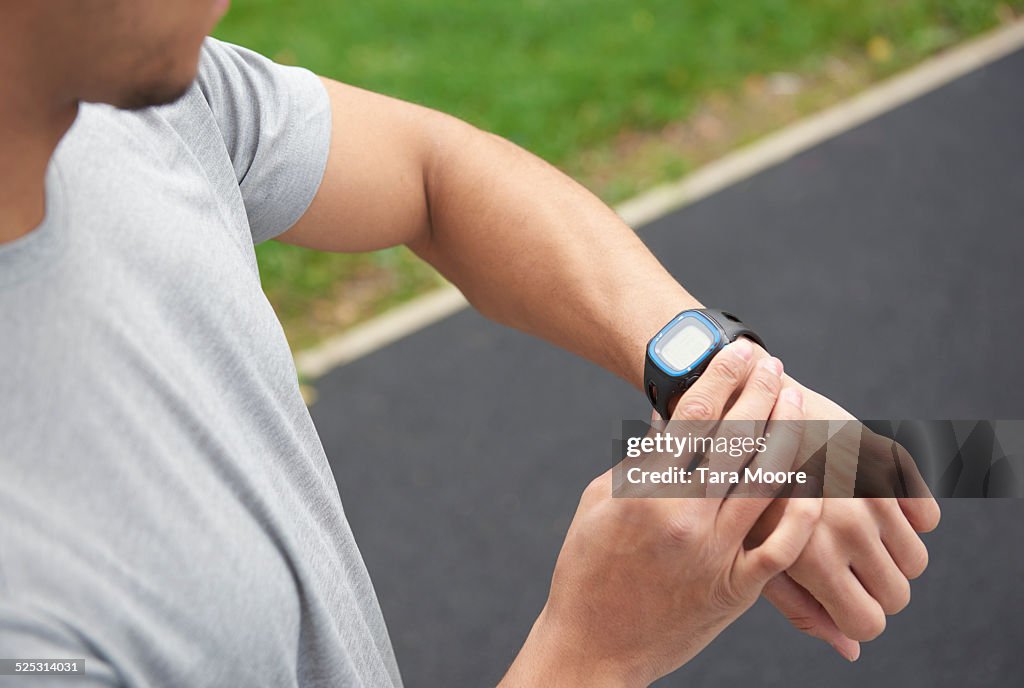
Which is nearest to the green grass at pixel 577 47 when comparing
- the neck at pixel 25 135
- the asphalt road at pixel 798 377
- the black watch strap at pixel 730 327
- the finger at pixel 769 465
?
the asphalt road at pixel 798 377

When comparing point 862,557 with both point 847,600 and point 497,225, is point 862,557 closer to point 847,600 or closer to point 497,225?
point 847,600

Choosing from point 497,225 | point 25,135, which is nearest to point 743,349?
point 497,225

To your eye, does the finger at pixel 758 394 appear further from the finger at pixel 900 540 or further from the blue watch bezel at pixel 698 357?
the finger at pixel 900 540

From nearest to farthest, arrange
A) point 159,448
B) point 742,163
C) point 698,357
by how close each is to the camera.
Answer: point 159,448
point 698,357
point 742,163

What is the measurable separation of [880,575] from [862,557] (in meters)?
0.04

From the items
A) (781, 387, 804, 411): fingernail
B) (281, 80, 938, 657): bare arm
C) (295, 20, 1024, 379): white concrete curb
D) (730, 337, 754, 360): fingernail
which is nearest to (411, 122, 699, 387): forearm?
(281, 80, 938, 657): bare arm

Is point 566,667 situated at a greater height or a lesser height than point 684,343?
lesser

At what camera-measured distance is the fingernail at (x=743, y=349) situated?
4.99ft

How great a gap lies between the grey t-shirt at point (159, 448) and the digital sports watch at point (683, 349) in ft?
1.71

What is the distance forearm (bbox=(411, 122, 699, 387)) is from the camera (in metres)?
1.70

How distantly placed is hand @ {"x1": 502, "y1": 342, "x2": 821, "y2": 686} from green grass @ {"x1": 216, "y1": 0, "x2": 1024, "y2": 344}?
340cm

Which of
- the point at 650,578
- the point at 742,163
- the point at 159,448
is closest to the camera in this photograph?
the point at 159,448

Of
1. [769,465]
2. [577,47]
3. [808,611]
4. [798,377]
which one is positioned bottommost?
[798,377]

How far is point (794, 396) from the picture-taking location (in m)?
1.48
